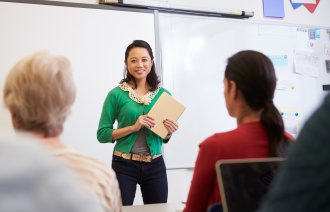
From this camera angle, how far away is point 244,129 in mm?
1229

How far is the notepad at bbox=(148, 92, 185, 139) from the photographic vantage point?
7.31ft

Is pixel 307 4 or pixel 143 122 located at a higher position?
pixel 307 4

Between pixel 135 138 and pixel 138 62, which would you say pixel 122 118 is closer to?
pixel 135 138

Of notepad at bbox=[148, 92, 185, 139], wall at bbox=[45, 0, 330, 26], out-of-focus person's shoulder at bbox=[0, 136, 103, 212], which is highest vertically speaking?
wall at bbox=[45, 0, 330, 26]

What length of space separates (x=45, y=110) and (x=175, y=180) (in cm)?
257

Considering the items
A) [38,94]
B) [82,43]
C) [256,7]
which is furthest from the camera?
[256,7]

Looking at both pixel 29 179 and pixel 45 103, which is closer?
pixel 29 179

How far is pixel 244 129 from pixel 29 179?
0.94 m

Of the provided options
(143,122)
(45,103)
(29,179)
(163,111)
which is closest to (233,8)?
(163,111)

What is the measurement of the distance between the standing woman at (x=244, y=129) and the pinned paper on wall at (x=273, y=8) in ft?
9.21

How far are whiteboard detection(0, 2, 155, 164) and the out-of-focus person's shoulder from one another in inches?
103

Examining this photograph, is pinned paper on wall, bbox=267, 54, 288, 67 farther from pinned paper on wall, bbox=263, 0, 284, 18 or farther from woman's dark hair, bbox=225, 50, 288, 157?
woman's dark hair, bbox=225, 50, 288, 157

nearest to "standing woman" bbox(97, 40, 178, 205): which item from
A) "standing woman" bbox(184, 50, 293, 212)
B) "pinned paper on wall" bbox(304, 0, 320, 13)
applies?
"standing woman" bbox(184, 50, 293, 212)

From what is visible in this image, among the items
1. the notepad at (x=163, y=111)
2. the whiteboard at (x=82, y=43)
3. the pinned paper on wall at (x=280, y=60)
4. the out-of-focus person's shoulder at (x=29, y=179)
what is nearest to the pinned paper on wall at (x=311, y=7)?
the pinned paper on wall at (x=280, y=60)
